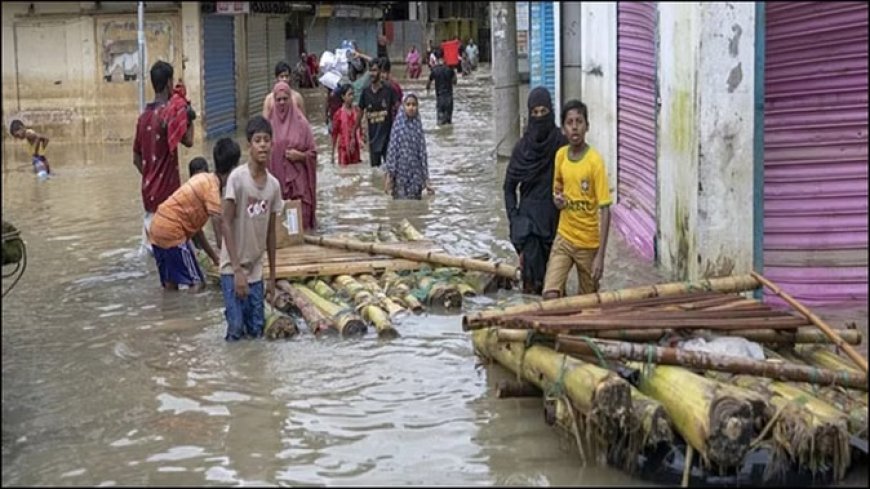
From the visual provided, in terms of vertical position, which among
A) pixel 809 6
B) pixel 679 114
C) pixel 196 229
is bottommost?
pixel 196 229

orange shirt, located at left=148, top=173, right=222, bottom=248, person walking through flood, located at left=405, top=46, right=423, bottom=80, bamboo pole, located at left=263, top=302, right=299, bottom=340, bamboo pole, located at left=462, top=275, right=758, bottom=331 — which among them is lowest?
bamboo pole, located at left=263, top=302, right=299, bottom=340

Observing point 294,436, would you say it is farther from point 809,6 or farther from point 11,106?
point 11,106

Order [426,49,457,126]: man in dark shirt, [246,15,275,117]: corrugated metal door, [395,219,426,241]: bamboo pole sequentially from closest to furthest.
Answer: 1. [395,219,426,241]: bamboo pole
2. [426,49,457,126]: man in dark shirt
3. [246,15,275,117]: corrugated metal door

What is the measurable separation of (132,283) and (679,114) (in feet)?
14.8

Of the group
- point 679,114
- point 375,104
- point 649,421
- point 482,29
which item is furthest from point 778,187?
point 482,29

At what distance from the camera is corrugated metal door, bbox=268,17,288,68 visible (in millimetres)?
28391

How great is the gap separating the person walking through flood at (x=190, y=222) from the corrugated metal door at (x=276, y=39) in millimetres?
19578

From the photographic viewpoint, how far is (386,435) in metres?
5.80

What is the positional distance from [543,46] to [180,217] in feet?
31.2

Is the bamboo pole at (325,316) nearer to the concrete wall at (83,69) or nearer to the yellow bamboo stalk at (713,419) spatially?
the yellow bamboo stalk at (713,419)

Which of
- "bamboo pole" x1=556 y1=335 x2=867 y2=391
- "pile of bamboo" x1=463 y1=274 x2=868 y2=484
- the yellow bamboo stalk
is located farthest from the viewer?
"bamboo pole" x1=556 y1=335 x2=867 y2=391

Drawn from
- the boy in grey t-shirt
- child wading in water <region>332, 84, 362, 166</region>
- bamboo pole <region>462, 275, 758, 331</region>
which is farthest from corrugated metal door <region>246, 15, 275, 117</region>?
bamboo pole <region>462, 275, 758, 331</region>

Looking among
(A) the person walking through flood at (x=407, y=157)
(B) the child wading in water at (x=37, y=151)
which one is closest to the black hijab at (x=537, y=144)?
(A) the person walking through flood at (x=407, y=157)

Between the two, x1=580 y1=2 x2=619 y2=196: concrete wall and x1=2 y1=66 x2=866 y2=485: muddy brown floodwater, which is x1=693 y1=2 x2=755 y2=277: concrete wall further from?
x1=580 y1=2 x2=619 y2=196: concrete wall
